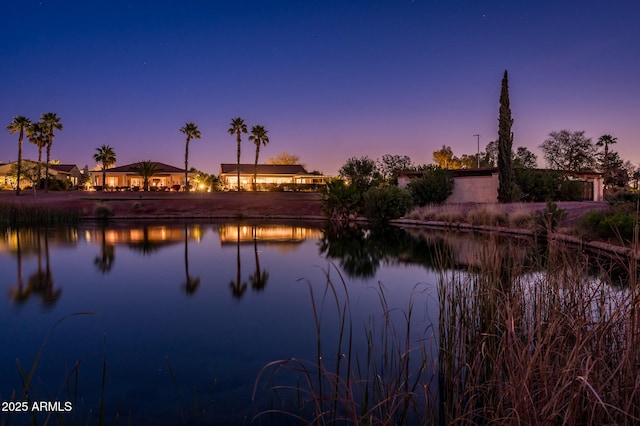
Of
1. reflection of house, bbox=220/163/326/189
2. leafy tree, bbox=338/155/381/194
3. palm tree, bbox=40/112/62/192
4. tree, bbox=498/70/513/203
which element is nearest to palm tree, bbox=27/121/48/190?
palm tree, bbox=40/112/62/192

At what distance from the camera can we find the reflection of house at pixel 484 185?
95.7 feet

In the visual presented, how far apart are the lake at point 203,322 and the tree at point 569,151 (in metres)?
37.1

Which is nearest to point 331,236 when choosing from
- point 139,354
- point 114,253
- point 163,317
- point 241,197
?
point 114,253

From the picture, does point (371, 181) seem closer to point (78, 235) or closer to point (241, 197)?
point (241, 197)

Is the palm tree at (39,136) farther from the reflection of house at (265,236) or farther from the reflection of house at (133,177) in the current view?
the reflection of house at (265,236)

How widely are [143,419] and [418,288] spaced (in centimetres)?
595

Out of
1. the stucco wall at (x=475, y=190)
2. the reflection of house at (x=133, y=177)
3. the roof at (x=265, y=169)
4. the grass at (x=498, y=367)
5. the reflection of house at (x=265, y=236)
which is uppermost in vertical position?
the roof at (x=265, y=169)

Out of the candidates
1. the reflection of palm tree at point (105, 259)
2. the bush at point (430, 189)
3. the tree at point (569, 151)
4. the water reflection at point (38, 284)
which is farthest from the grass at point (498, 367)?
the tree at point (569, 151)

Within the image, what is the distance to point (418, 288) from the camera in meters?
8.65

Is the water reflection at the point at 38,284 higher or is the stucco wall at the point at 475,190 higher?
the stucco wall at the point at 475,190

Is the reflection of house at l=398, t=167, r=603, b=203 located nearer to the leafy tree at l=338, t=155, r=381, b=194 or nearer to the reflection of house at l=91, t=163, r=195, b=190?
the leafy tree at l=338, t=155, r=381, b=194

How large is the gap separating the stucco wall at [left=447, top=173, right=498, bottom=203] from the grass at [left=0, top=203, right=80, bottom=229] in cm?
2417

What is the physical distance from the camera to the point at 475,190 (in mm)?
29859

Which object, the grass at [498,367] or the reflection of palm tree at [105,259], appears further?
the reflection of palm tree at [105,259]
